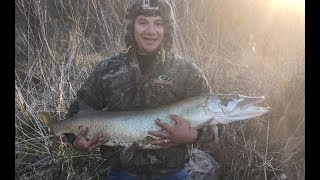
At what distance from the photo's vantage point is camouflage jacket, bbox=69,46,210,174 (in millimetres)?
4387

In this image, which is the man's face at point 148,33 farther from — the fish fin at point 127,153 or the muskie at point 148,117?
the fish fin at point 127,153

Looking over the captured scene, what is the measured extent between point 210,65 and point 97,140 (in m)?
1.04

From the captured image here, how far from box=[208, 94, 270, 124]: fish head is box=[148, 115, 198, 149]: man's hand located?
0.22m

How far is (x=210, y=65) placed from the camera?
4539 millimetres

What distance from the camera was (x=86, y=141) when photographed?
14.4 ft

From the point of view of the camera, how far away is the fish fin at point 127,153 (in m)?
4.36

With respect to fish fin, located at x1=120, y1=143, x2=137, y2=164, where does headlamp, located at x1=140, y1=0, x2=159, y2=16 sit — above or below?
above

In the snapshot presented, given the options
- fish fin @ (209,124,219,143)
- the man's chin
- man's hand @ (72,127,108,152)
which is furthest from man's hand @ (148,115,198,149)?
the man's chin

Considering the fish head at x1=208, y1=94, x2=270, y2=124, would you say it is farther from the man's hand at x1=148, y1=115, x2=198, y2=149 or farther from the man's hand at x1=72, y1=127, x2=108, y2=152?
the man's hand at x1=72, y1=127, x2=108, y2=152

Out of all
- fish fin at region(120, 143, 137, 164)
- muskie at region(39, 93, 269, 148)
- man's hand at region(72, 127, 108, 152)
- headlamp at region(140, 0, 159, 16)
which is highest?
headlamp at region(140, 0, 159, 16)

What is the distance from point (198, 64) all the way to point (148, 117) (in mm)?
578

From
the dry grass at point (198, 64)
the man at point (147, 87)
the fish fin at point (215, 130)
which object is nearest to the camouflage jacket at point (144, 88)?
the man at point (147, 87)

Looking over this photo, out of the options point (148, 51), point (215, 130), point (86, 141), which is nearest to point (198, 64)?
point (148, 51)
